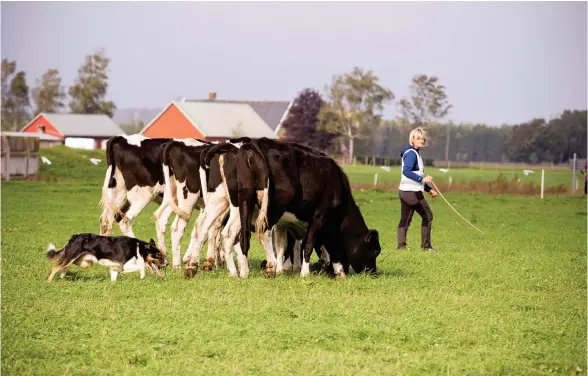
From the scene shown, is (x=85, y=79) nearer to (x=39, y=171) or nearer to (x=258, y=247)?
(x=39, y=171)

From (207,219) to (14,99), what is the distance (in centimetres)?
11311

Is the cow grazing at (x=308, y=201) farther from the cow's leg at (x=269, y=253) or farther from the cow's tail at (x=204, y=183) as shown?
the cow's tail at (x=204, y=183)

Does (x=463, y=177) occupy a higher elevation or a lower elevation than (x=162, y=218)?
lower

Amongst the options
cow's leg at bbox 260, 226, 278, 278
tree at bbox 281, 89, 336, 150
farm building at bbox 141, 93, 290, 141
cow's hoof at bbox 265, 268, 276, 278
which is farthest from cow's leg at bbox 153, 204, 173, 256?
tree at bbox 281, 89, 336, 150

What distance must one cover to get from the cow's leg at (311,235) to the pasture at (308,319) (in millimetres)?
203

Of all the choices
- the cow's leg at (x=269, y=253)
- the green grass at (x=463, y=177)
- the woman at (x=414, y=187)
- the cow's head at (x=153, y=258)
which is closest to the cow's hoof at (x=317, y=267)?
the cow's leg at (x=269, y=253)

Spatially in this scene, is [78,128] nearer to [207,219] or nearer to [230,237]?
[207,219]

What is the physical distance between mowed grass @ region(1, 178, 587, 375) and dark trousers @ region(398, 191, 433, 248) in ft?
3.15

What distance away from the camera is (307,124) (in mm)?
115438

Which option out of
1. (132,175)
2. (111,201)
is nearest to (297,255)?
(132,175)

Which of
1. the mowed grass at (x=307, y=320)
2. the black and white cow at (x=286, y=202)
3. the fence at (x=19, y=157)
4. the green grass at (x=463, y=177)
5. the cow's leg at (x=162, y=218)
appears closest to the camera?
the mowed grass at (x=307, y=320)

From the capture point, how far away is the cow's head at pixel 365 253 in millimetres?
15047

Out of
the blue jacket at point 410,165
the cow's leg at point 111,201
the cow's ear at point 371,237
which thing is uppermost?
the blue jacket at point 410,165

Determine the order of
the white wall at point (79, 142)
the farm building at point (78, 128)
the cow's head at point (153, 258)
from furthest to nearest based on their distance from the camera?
the farm building at point (78, 128), the white wall at point (79, 142), the cow's head at point (153, 258)
